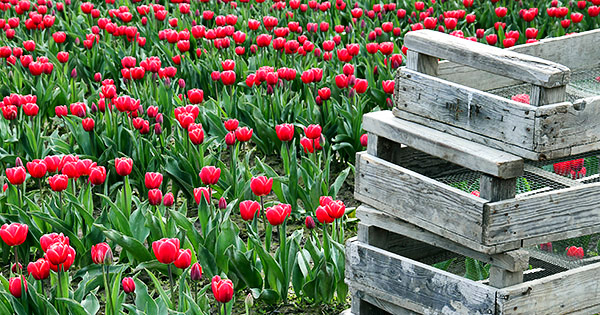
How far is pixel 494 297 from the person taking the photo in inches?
110

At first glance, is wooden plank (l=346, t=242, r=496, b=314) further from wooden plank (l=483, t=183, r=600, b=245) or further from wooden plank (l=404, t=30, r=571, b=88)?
wooden plank (l=404, t=30, r=571, b=88)

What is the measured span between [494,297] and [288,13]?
522 centimetres

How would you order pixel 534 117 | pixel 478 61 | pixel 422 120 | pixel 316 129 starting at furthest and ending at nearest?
pixel 316 129
pixel 422 120
pixel 478 61
pixel 534 117

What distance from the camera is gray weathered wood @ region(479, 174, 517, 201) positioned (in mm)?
2713


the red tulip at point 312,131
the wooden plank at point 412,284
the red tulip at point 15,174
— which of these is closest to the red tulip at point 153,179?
the red tulip at point 15,174

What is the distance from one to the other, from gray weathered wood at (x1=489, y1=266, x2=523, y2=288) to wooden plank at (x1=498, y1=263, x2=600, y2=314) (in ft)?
0.07

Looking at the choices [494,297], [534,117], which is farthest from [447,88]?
[494,297]

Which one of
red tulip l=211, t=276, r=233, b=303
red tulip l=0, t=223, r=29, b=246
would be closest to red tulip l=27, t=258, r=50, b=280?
red tulip l=0, t=223, r=29, b=246

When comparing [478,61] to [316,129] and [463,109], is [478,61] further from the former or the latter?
[316,129]

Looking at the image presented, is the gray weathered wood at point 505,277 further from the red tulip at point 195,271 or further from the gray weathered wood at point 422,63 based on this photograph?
the red tulip at point 195,271

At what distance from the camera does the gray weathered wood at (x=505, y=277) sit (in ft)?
9.16

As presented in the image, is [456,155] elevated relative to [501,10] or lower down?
elevated

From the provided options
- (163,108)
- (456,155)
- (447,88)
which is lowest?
(163,108)

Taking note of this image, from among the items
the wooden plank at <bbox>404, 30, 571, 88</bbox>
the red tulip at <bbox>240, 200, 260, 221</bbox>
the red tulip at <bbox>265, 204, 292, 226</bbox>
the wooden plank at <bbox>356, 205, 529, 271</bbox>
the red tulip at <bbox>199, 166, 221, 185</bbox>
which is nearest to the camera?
the wooden plank at <bbox>404, 30, 571, 88</bbox>
